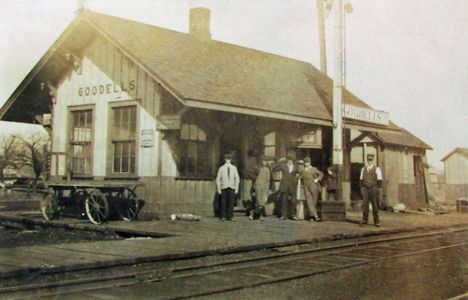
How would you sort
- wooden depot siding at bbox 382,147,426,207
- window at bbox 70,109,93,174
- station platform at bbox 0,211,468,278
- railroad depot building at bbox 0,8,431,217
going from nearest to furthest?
1. station platform at bbox 0,211,468,278
2. railroad depot building at bbox 0,8,431,217
3. window at bbox 70,109,93,174
4. wooden depot siding at bbox 382,147,426,207

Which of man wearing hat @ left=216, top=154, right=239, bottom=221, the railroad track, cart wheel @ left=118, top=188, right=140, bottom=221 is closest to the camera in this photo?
the railroad track

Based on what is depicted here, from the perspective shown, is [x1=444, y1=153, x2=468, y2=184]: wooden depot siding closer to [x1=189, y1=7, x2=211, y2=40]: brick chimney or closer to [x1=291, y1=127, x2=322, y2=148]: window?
[x1=291, y1=127, x2=322, y2=148]: window

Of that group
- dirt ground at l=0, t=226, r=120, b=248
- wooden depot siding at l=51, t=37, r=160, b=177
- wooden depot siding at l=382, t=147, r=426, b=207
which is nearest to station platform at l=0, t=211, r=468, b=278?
dirt ground at l=0, t=226, r=120, b=248

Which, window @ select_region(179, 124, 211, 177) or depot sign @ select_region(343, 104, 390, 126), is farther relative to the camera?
depot sign @ select_region(343, 104, 390, 126)

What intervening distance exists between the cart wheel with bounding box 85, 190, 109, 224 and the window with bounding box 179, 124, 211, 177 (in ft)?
7.45

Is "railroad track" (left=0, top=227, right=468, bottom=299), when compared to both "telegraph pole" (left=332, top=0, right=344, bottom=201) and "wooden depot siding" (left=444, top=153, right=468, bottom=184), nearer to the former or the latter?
"telegraph pole" (left=332, top=0, right=344, bottom=201)

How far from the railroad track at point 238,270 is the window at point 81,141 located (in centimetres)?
844

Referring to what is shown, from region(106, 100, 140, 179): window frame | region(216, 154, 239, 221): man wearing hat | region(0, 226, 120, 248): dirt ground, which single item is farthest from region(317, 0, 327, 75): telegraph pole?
region(0, 226, 120, 248): dirt ground

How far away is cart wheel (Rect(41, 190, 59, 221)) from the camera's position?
533 inches

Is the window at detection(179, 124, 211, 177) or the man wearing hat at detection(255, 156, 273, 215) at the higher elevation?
the window at detection(179, 124, 211, 177)

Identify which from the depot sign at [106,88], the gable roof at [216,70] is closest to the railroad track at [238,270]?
the gable roof at [216,70]

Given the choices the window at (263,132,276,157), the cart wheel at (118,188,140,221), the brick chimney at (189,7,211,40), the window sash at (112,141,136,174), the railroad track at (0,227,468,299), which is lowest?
the railroad track at (0,227,468,299)

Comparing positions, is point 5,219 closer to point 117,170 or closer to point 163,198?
point 117,170

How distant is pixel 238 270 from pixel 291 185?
710 centimetres
